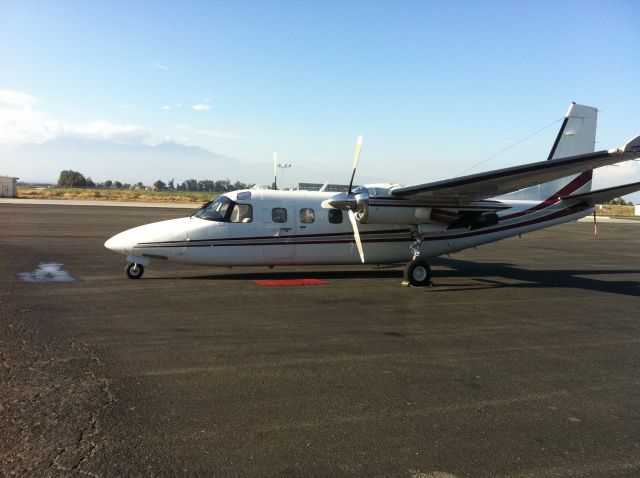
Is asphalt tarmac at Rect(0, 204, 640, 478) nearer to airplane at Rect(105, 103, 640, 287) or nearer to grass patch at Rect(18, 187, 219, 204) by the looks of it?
airplane at Rect(105, 103, 640, 287)

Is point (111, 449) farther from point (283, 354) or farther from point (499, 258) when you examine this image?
point (499, 258)

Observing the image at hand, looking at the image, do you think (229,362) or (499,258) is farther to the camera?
(499,258)

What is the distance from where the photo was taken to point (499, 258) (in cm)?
2005

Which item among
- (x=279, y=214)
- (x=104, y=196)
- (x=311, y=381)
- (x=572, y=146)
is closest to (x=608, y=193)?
(x=572, y=146)

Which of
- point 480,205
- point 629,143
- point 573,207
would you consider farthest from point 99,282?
point 573,207

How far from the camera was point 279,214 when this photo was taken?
13.4 meters

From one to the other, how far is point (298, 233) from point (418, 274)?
338 cm

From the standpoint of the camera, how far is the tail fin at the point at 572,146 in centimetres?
1552

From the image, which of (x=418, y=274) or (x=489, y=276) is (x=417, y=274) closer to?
(x=418, y=274)

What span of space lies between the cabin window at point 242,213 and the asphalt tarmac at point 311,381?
74.6 inches

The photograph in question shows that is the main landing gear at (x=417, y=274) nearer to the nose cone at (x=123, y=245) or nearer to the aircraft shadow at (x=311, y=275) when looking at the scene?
the aircraft shadow at (x=311, y=275)

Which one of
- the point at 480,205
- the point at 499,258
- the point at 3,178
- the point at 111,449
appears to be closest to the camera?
the point at 111,449

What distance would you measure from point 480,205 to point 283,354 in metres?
9.80

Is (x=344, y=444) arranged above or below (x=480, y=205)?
below
